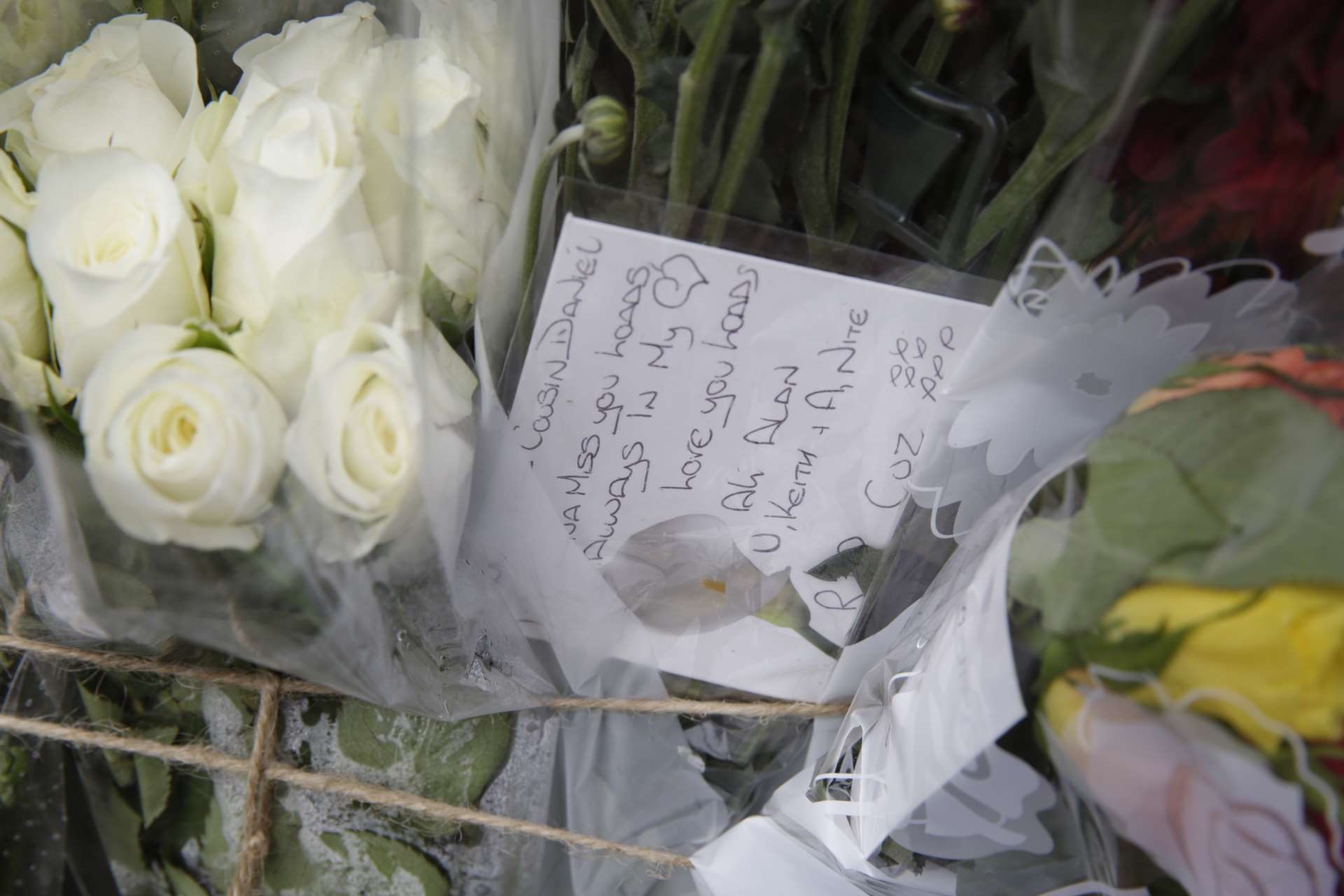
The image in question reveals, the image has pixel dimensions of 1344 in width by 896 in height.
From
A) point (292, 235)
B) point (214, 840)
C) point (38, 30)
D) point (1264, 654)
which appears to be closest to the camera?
point (1264, 654)

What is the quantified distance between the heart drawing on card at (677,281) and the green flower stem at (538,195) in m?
0.06

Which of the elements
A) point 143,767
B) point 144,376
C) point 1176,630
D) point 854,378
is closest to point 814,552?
point 854,378

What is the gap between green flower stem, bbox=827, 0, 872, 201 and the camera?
370 mm

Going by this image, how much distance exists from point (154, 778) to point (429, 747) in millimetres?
195

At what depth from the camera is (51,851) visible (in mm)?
602

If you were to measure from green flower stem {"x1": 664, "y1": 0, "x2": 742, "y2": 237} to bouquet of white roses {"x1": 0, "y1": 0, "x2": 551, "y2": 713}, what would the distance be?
0.32ft

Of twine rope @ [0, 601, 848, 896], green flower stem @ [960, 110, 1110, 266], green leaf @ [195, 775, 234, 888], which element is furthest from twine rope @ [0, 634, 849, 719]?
green flower stem @ [960, 110, 1110, 266]

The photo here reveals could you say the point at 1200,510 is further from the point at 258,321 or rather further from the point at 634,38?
the point at 258,321

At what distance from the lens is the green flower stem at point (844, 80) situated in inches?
14.6

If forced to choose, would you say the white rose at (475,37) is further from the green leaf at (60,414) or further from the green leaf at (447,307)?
the green leaf at (60,414)

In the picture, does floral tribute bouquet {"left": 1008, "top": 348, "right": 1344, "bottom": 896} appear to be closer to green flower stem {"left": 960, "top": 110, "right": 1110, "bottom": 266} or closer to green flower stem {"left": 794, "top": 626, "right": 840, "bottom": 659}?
green flower stem {"left": 960, "top": 110, "right": 1110, "bottom": 266}

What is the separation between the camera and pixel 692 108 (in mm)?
363

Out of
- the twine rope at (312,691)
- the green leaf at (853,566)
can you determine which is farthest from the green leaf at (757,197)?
the twine rope at (312,691)

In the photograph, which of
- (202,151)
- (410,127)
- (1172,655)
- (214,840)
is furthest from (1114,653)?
(214,840)
